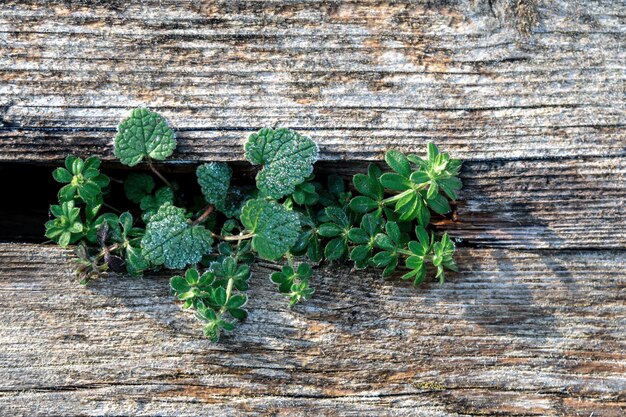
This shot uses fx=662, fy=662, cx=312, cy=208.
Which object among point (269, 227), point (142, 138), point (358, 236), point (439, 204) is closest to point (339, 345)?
point (358, 236)

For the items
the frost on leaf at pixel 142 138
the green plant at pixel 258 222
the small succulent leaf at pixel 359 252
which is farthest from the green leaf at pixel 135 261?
the small succulent leaf at pixel 359 252

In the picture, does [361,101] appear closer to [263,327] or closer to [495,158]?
[495,158]

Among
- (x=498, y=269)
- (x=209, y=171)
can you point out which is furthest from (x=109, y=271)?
(x=498, y=269)

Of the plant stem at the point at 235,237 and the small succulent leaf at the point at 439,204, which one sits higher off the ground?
the small succulent leaf at the point at 439,204

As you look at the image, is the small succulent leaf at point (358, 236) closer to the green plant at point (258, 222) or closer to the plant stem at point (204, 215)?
the green plant at point (258, 222)

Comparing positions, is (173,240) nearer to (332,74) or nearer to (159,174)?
(159,174)

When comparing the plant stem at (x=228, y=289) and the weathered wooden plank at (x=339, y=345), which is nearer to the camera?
the plant stem at (x=228, y=289)
